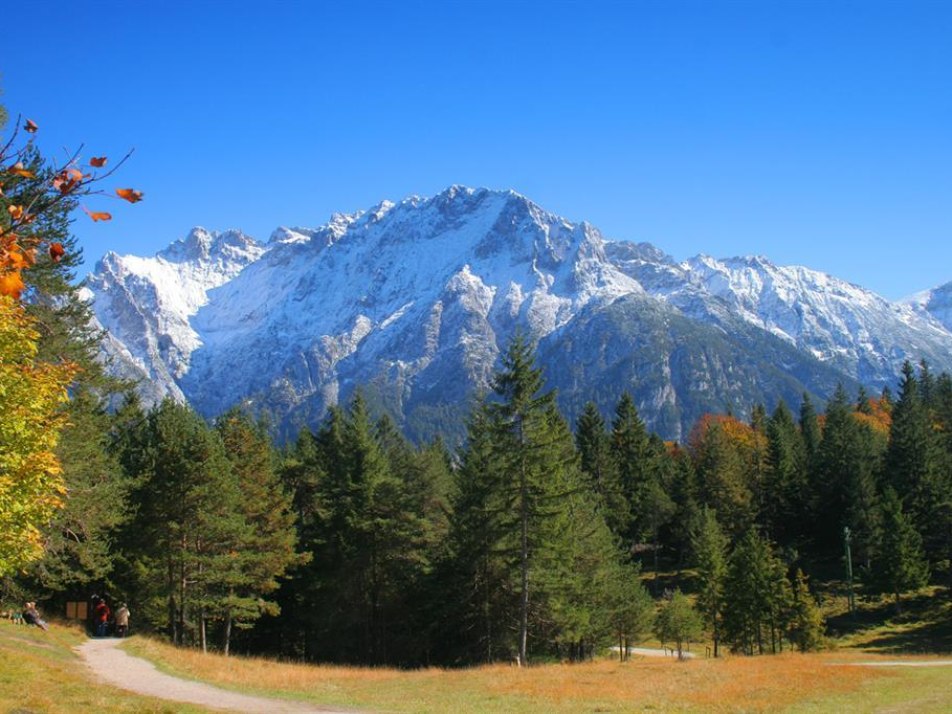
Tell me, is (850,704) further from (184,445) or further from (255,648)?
(255,648)

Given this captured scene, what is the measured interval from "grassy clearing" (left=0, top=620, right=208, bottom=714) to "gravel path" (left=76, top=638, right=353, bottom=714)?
0.84 metres

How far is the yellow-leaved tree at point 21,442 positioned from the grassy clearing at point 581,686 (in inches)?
437

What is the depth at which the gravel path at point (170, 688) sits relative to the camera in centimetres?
2002

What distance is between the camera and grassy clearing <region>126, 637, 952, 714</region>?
75.9 feet

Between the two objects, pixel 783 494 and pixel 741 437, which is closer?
pixel 783 494

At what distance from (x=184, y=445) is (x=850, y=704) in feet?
97.4

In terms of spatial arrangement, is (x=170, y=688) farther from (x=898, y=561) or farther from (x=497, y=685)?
A: (x=898, y=561)

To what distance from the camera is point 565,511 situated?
120 ft

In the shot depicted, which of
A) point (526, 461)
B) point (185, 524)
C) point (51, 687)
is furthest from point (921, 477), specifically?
point (51, 687)

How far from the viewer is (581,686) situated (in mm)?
27297

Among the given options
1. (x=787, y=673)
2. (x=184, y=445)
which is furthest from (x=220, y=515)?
(x=787, y=673)

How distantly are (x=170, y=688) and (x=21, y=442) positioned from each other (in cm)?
1117

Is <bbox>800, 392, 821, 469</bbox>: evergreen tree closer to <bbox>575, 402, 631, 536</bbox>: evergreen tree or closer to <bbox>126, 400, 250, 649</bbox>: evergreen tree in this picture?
<bbox>575, 402, 631, 536</bbox>: evergreen tree

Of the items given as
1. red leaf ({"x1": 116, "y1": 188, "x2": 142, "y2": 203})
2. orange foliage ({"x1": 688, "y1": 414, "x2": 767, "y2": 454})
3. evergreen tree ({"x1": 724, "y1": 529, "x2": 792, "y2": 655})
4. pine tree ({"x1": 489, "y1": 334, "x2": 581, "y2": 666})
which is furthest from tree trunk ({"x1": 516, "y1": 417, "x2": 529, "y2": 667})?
orange foliage ({"x1": 688, "y1": 414, "x2": 767, "y2": 454})
